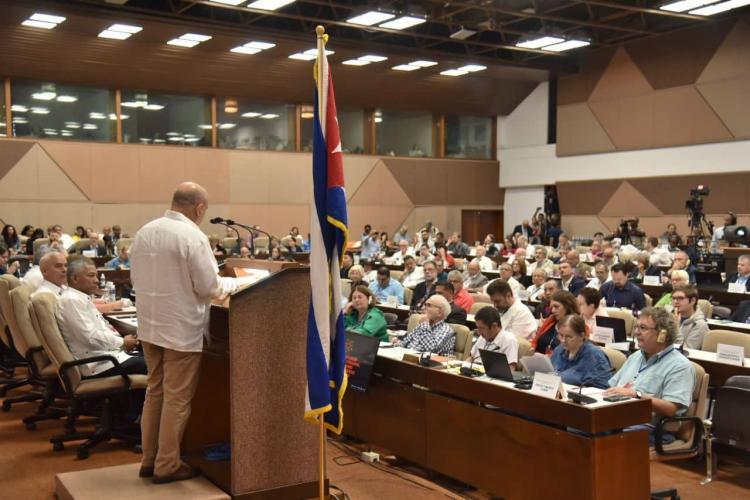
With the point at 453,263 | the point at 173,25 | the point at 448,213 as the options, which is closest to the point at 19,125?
the point at 173,25

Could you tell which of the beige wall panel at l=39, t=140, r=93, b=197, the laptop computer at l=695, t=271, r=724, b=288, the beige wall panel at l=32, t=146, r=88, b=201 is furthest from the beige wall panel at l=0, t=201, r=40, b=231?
the laptop computer at l=695, t=271, r=724, b=288

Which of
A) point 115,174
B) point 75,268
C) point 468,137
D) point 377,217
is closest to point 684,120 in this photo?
point 468,137

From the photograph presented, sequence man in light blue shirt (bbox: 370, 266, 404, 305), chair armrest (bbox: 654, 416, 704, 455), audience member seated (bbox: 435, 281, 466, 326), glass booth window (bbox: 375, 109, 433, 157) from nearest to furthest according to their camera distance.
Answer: chair armrest (bbox: 654, 416, 704, 455) < audience member seated (bbox: 435, 281, 466, 326) < man in light blue shirt (bbox: 370, 266, 404, 305) < glass booth window (bbox: 375, 109, 433, 157)

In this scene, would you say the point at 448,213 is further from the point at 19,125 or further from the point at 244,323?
the point at 244,323

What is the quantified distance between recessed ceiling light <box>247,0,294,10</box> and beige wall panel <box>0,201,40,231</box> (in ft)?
24.1

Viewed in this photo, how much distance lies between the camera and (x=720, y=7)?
15.5m

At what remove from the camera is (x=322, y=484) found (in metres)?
3.31

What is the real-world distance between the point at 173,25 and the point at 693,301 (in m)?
12.1

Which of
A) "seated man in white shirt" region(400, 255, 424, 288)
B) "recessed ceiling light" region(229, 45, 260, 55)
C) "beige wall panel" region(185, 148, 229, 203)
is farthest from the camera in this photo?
"beige wall panel" region(185, 148, 229, 203)

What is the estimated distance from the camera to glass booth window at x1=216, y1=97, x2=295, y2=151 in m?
20.0

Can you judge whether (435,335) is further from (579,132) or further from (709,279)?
(579,132)

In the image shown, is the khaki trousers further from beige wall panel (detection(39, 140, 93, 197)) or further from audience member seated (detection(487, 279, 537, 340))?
beige wall panel (detection(39, 140, 93, 197))

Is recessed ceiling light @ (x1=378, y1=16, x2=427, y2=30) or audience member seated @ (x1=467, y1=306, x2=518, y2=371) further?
recessed ceiling light @ (x1=378, y1=16, x2=427, y2=30)

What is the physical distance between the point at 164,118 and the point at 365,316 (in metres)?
14.2
